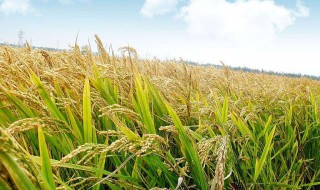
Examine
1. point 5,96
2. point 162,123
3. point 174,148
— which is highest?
point 5,96

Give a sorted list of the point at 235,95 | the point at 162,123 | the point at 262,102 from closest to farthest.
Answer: the point at 162,123
the point at 262,102
the point at 235,95

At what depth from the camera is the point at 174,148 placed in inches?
58.9

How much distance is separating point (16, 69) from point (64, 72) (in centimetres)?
34

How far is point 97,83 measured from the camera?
1.52 metres

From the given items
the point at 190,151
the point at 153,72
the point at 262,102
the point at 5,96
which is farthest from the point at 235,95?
the point at 5,96

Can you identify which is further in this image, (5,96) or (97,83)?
(97,83)

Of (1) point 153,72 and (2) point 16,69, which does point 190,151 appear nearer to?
(2) point 16,69

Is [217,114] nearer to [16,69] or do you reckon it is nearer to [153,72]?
[16,69]

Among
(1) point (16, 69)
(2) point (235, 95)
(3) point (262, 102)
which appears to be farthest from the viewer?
(2) point (235, 95)

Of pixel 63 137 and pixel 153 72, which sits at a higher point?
pixel 153 72

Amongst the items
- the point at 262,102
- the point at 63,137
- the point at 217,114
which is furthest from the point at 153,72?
the point at 63,137

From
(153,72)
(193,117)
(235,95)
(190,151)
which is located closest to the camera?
(190,151)

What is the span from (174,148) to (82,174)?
578mm

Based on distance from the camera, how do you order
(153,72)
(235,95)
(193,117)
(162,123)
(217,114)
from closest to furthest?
(217,114) < (162,123) < (193,117) < (235,95) < (153,72)
